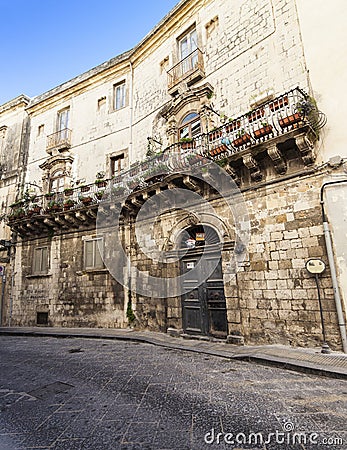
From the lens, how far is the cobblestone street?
2.70m

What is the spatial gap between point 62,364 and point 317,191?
696 cm

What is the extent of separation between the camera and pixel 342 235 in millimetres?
5680

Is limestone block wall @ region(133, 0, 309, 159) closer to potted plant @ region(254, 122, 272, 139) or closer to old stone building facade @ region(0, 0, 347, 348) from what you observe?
old stone building facade @ region(0, 0, 347, 348)

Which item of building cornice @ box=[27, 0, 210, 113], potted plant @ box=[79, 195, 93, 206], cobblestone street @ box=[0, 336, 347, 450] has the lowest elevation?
cobblestone street @ box=[0, 336, 347, 450]

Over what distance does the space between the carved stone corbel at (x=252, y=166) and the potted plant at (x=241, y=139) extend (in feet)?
1.18

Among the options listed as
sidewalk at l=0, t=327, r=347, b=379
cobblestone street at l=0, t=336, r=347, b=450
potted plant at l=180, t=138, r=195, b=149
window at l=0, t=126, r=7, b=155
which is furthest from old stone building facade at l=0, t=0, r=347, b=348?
window at l=0, t=126, r=7, b=155

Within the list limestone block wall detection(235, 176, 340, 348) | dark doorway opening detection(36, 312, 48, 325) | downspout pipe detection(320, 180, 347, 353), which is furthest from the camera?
dark doorway opening detection(36, 312, 48, 325)

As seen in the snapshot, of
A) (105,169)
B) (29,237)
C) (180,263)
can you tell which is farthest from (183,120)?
(29,237)

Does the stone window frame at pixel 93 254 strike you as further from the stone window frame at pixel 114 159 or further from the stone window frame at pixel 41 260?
Answer: the stone window frame at pixel 114 159

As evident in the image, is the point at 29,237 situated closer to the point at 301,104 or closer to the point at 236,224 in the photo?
the point at 236,224

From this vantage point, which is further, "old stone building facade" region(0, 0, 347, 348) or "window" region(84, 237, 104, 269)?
"window" region(84, 237, 104, 269)

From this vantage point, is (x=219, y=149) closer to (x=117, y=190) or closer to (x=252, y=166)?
(x=252, y=166)

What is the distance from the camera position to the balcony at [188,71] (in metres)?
9.35

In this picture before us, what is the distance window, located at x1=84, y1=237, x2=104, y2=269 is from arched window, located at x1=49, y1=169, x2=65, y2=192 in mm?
3677
